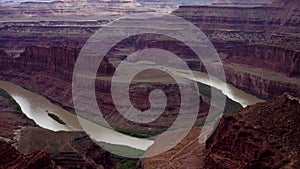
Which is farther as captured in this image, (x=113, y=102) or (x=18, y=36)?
(x=18, y=36)

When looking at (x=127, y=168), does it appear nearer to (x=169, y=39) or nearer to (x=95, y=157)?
(x=95, y=157)

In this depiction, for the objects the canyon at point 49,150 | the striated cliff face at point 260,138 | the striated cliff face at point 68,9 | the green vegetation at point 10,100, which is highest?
the striated cliff face at point 260,138

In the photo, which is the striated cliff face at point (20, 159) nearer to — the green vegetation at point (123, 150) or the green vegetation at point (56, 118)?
the green vegetation at point (123, 150)

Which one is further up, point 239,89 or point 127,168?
point 127,168

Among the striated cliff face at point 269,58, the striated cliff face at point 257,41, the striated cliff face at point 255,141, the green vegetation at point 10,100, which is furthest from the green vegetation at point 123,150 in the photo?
the striated cliff face at point 269,58

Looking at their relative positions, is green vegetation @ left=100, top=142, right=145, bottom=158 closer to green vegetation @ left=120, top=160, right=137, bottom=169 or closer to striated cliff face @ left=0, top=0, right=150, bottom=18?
green vegetation @ left=120, top=160, right=137, bottom=169

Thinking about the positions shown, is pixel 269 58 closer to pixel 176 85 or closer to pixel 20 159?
pixel 176 85

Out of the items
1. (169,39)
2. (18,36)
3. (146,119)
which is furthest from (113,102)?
(18,36)

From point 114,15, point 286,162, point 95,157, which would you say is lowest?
point 114,15
